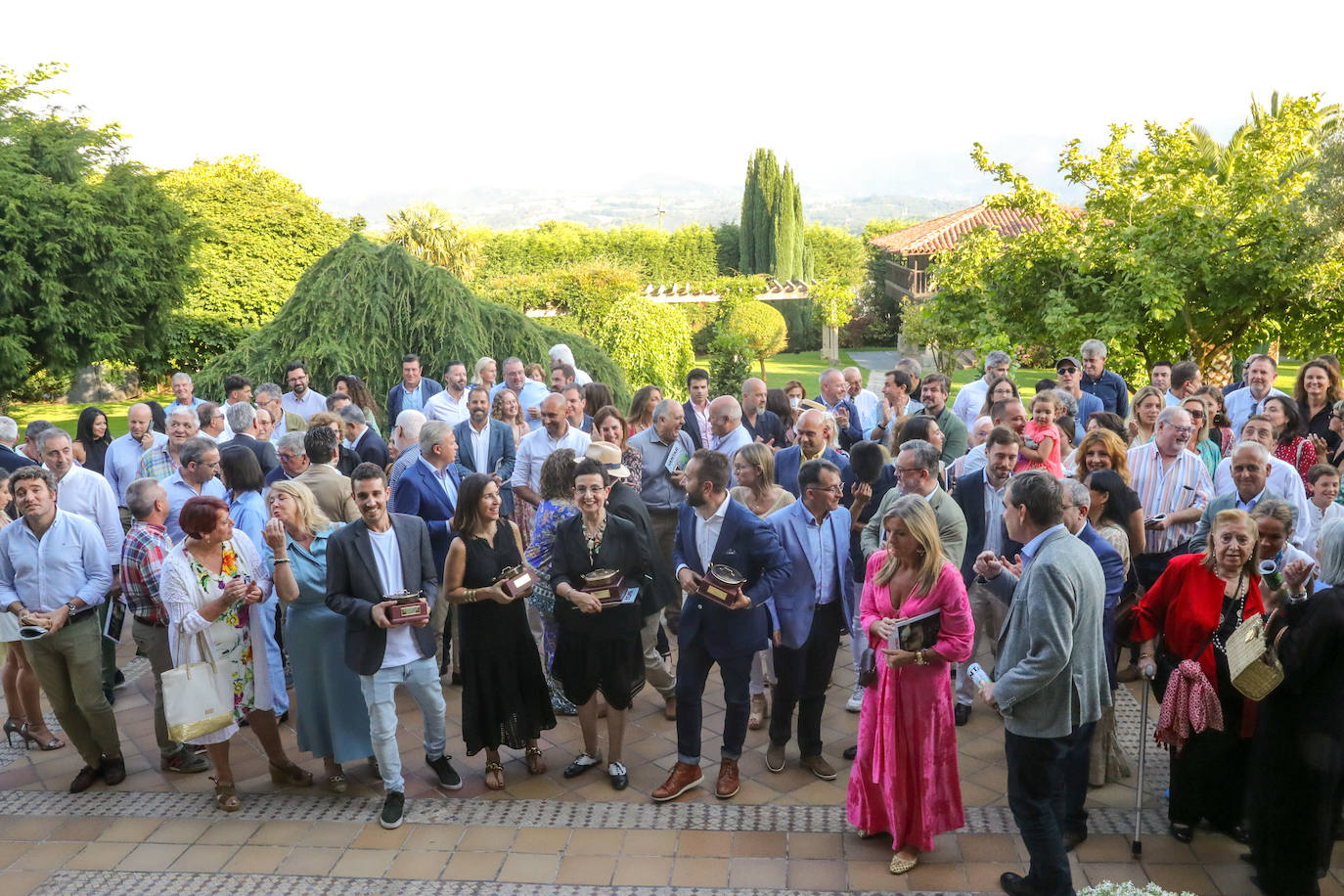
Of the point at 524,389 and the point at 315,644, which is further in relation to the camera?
the point at 524,389

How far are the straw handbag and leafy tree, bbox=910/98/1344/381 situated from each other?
9.28 m

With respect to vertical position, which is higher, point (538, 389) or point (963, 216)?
point (963, 216)

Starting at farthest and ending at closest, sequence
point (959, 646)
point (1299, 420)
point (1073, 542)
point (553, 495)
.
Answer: point (1299, 420), point (553, 495), point (959, 646), point (1073, 542)

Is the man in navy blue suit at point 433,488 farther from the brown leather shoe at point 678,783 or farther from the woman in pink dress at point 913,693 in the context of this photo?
the woman in pink dress at point 913,693

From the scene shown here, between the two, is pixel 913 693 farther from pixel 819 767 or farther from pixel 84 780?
pixel 84 780

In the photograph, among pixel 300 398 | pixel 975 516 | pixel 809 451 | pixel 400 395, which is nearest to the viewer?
pixel 975 516

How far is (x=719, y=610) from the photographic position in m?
4.93

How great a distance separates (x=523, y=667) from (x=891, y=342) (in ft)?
138

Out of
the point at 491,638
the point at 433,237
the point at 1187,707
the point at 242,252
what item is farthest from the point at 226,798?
the point at 433,237

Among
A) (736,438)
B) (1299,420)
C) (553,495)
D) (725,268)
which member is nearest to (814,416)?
(736,438)

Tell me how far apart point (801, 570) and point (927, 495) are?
0.79 m

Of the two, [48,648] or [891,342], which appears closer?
[48,648]

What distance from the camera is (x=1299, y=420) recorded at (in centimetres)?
688

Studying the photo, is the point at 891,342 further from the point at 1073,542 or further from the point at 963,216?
the point at 1073,542
